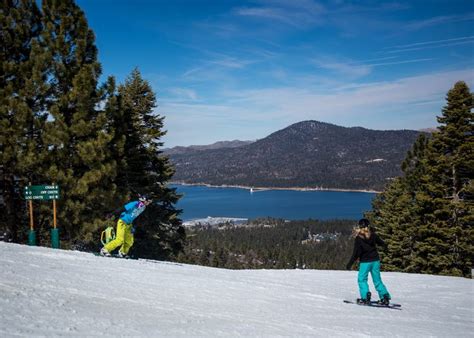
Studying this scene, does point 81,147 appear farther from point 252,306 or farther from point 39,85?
point 252,306

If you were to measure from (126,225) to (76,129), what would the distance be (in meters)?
6.18

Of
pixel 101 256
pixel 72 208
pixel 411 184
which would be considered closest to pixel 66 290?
pixel 101 256

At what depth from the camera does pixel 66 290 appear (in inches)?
236

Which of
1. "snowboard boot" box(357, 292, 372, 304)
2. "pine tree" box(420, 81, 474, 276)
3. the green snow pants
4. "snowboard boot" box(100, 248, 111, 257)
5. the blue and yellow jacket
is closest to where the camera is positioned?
"snowboard boot" box(357, 292, 372, 304)

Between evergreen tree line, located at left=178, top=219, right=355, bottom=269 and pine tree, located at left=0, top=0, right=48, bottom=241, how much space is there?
58.7 m

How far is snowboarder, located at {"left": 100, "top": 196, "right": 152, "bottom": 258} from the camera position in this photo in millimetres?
10312

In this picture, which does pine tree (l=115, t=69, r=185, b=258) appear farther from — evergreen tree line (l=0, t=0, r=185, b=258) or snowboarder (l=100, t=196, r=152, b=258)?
snowboarder (l=100, t=196, r=152, b=258)

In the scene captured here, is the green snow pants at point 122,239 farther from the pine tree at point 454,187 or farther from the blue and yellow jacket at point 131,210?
the pine tree at point 454,187

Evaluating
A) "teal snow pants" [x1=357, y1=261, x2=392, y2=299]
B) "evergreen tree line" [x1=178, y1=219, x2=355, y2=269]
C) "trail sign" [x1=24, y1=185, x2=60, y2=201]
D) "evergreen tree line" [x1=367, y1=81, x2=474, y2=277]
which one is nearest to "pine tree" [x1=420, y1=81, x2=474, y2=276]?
"evergreen tree line" [x1=367, y1=81, x2=474, y2=277]

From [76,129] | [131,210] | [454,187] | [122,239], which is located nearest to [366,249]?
[131,210]

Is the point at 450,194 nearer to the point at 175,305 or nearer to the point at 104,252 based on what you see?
the point at 104,252

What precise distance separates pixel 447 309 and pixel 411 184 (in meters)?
22.0

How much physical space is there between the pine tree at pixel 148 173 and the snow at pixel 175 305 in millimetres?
10737

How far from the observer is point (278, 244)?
132 m
